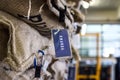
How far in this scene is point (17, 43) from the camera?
774 millimetres

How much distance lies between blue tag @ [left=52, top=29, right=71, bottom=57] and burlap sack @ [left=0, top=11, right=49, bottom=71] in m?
0.08

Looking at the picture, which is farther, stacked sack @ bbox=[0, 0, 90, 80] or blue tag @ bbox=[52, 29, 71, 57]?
blue tag @ bbox=[52, 29, 71, 57]

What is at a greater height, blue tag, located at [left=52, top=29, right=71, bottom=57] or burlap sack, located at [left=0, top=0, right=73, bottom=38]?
burlap sack, located at [left=0, top=0, right=73, bottom=38]

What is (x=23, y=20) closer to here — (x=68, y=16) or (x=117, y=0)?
(x=68, y=16)

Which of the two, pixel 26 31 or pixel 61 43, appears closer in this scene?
pixel 26 31

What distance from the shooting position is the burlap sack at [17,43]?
0.75 meters

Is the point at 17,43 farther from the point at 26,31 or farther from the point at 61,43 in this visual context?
the point at 61,43

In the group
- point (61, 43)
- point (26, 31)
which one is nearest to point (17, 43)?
point (26, 31)

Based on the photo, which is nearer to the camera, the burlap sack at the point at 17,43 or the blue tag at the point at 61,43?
the burlap sack at the point at 17,43

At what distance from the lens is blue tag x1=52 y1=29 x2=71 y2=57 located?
2.98 ft

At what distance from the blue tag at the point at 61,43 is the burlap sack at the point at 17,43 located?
0.26 feet

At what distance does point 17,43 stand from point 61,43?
190 mm

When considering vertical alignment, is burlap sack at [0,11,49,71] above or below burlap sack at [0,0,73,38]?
below

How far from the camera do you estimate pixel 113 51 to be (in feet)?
24.6
